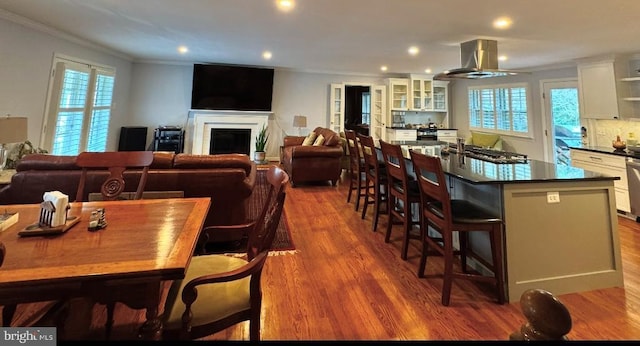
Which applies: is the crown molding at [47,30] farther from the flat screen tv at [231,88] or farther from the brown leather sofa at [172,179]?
the brown leather sofa at [172,179]

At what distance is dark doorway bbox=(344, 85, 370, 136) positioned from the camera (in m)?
7.86

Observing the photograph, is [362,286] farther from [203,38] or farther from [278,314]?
[203,38]

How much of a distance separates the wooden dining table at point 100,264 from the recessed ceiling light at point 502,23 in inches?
153

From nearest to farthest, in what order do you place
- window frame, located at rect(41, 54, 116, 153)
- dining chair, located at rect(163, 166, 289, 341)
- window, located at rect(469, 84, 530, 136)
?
dining chair, located at rect(163, 166, 289, 341), window frame, located at rect(41, 54, 116, 153), window, located at rect(469, 84, 530, 136)

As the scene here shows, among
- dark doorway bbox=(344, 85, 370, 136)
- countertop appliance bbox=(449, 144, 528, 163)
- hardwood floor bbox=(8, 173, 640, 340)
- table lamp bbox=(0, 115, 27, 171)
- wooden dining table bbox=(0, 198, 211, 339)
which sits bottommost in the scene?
hardwood floor bbox=(8, 173, 640, 340)

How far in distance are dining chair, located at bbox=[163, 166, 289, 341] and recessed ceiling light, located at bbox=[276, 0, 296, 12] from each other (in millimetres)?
2345

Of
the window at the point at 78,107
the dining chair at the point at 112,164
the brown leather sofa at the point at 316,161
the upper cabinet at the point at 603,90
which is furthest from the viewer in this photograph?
the brown leather sofa at the point at 316,161

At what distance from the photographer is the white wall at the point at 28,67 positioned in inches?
137

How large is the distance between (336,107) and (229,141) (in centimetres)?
301

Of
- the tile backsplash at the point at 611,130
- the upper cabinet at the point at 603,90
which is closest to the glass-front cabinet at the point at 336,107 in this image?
the upper cabinet at the point at 603,90

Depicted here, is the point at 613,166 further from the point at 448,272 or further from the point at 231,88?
the point at 231,88

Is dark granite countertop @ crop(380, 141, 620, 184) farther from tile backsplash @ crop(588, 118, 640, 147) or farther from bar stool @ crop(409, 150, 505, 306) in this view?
tile backsplash @ crop(588, 118, 640, 147)

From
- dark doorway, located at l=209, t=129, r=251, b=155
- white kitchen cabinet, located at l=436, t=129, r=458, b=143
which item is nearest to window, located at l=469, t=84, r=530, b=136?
white kitchen cabinet, located at l=436, t=129, r=458, b=143

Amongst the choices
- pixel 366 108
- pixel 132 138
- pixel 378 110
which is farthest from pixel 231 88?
pixel 378 110
